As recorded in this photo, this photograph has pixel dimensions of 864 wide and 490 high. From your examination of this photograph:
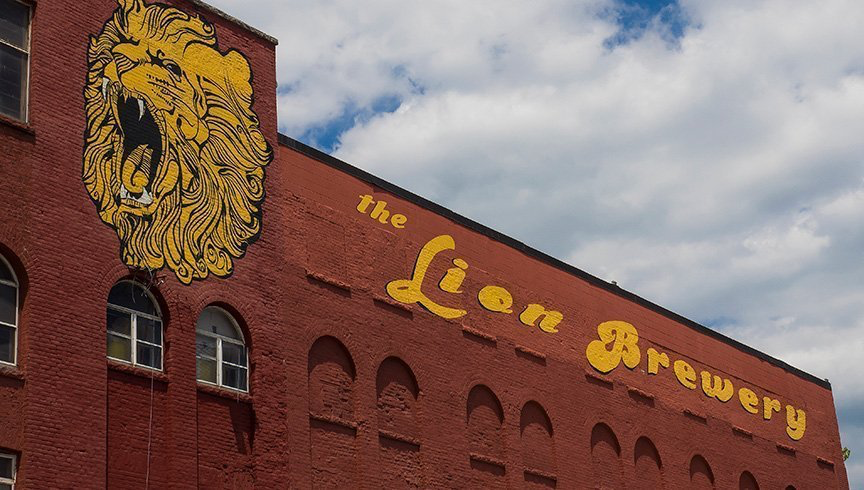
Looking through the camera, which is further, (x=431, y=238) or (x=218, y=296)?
(x=431, y=238)

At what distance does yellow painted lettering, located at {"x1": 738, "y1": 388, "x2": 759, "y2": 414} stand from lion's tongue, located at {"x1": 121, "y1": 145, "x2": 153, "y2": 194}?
20930 millimetres

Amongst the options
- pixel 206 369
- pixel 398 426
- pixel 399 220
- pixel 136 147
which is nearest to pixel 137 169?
pixel 136 147

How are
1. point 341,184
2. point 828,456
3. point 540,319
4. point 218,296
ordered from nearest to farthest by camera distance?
point 218,296 < point 341,184 < point 540,319 < point 828,456

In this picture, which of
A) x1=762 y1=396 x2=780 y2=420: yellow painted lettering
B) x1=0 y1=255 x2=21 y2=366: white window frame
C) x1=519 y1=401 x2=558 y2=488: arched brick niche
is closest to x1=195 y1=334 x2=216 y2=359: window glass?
x1=0 y1=255 x2=21 y2=366: white window frame

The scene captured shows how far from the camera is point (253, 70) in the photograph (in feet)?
82.3

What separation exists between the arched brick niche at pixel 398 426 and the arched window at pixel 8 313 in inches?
319

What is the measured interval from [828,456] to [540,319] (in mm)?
14104

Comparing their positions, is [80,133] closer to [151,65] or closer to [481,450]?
[151,65]

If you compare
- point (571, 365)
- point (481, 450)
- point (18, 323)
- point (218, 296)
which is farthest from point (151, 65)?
point (571, 365)

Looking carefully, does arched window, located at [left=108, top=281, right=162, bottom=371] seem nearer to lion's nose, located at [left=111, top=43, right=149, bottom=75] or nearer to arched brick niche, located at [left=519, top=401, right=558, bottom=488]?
lion's nose, located at [left=111, top=43, right=149, bottom=75]

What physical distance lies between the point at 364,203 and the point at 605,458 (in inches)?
358

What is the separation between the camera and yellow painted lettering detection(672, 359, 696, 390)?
115 ft

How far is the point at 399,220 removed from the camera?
28.0 m

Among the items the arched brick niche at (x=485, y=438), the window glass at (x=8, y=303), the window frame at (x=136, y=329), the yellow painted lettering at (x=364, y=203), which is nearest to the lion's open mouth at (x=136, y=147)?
the window frame at (x=136, y=329)
